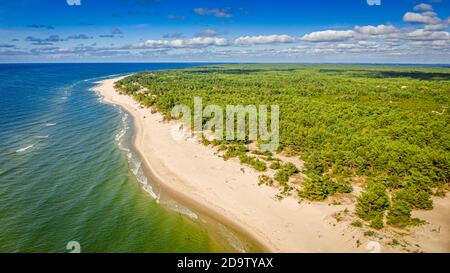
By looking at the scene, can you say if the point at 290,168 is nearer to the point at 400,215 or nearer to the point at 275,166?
the point at 275,166

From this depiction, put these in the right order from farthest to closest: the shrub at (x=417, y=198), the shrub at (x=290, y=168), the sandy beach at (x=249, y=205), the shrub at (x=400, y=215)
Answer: the shrub at (x=290, y=168), the shrub at (x=417, y=198), the shrub at (x=400, y=215), the sandy beach at (x=249, y=205)

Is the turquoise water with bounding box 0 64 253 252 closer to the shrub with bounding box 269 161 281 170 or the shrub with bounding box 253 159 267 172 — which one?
the shrub with bounding box 253 159 267 172

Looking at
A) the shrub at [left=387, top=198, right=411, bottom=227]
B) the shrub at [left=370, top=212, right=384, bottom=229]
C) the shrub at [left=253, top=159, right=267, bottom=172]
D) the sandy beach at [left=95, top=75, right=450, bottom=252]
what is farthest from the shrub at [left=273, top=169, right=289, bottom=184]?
the shrub at [left=387, top=198, right=411, bottom=227]

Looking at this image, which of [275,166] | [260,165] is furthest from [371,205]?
[260,165]

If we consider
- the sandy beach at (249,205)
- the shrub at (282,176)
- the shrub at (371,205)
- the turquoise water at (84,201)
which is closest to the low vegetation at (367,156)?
the shrub at (371,205)

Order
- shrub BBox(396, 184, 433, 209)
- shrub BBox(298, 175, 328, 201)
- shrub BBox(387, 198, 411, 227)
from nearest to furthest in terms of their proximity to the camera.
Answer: shrub BBox(387, 198, 411, 227), shrub BBox(396, 184, 433, 209), shrub BBox(298, 175, 328, 201)

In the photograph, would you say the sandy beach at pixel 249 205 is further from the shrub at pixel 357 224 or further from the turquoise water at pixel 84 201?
the turquoise water at pixel 84 201
